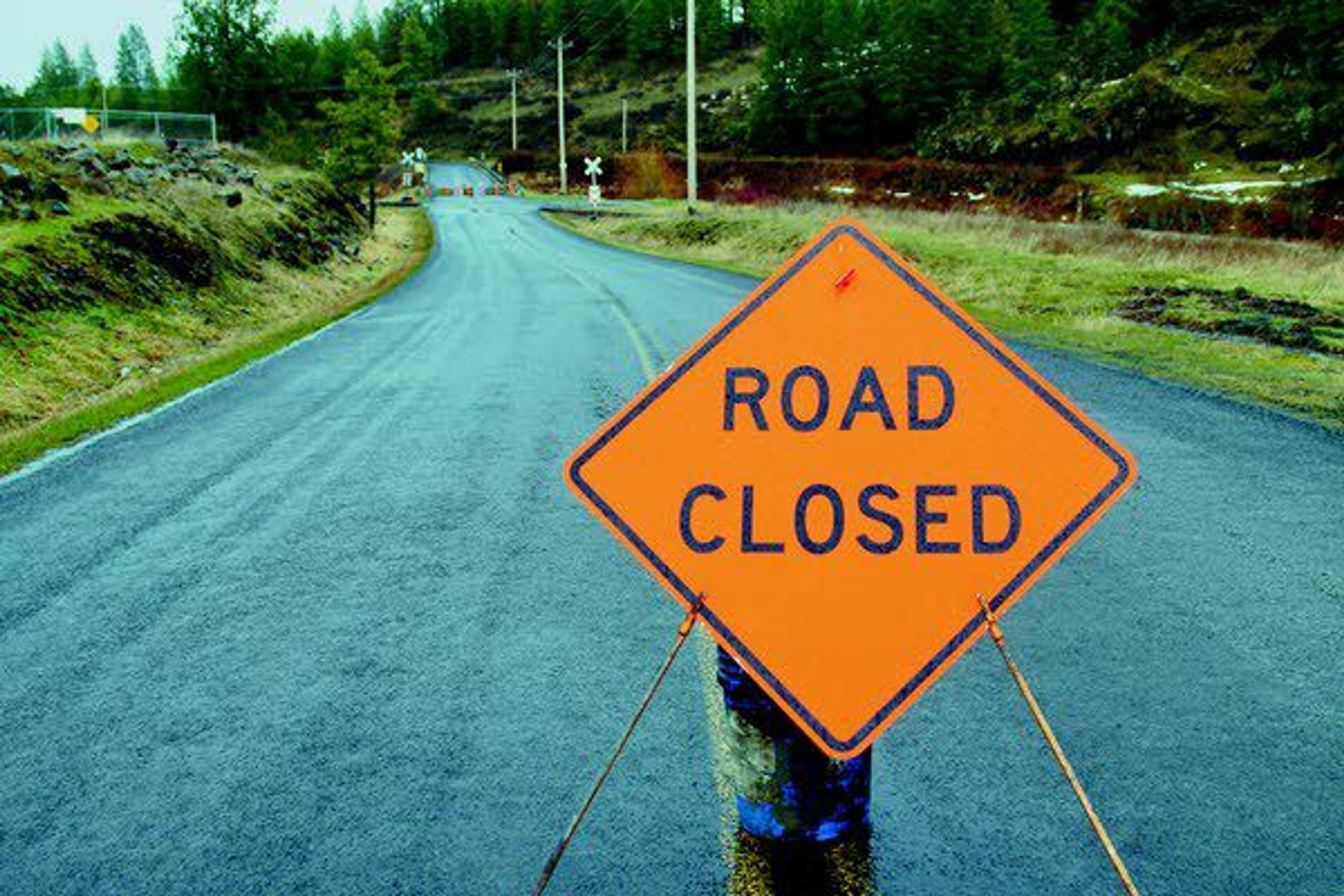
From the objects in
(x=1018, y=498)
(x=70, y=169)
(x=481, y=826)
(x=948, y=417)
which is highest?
(x=70, y=169)

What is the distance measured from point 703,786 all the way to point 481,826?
724 millimetres

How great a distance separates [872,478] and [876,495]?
0.15 ft

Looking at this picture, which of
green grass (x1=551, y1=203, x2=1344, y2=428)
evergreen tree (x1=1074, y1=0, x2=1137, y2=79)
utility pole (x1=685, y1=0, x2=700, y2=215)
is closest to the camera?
green grass (x1=551, y1=203, x2=1344, y2=428)

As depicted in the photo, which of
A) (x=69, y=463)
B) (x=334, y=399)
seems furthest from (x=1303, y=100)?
(x=69, y=463)

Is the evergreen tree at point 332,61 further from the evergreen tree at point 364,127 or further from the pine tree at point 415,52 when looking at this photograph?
the evergreen tree at point 364,127

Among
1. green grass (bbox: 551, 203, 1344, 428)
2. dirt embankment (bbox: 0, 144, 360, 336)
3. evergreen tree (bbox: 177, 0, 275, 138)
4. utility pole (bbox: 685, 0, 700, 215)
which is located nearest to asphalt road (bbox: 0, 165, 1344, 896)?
green grass (bbox: 551, 203, 1344, 428)

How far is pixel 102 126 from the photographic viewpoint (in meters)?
29.0

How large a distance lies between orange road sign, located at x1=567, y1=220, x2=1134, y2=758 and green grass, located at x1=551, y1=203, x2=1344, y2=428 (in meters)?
7.69

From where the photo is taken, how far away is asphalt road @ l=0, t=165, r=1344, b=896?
3.06 metres

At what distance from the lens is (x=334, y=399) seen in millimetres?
10500

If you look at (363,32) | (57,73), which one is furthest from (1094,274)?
(57,73)

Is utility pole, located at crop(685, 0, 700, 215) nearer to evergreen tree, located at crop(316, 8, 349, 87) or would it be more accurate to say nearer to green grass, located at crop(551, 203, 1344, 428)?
green grass, located at crop(551, 203, 1344, 428)

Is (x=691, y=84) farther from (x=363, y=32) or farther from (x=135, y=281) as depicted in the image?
(x=363, y=32)

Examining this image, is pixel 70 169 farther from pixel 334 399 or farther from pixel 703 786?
pixel 703 786
